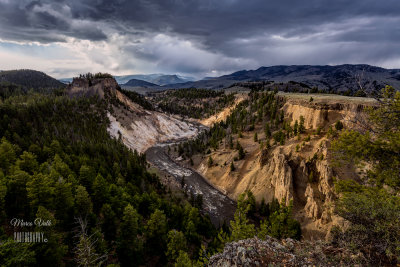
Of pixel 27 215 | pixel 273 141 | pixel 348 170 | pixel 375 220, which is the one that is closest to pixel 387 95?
pixel 375 220

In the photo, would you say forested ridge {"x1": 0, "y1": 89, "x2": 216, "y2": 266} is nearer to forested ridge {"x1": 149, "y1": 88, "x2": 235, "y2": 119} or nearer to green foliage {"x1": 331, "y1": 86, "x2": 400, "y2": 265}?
green foliage {"x1": 331, "y1": 86, "x2": 400, "y2": 265}

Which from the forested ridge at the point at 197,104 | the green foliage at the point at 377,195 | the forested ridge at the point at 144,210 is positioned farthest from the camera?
the forested ridge at the point at 197,104

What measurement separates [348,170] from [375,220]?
3211 centimetres

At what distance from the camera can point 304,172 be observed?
40.3m

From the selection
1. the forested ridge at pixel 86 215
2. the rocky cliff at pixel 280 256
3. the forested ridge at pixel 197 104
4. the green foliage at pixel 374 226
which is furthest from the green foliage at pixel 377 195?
the forested ridge at pixel 197 104

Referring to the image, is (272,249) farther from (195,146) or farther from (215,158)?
(195,146)

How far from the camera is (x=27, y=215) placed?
22.4 meters

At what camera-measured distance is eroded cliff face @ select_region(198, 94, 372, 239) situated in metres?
34.2

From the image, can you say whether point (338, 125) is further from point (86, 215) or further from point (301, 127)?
point (86, 215)

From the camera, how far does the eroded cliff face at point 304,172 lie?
112 ft

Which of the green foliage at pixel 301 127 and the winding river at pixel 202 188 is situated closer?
the winding river at pixel 202 188

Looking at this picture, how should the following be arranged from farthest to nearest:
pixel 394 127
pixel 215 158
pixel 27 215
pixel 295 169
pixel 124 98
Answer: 1. pixel 124 98
2. pixel 215 158
3. pixel 295 169
4. pixel 27 215
5. pixel 394 127

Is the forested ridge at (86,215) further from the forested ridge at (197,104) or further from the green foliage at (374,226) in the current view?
the forested ridge at (197,104)

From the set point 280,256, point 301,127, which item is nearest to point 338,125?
point 301,127
